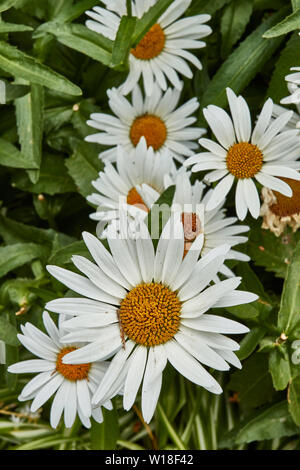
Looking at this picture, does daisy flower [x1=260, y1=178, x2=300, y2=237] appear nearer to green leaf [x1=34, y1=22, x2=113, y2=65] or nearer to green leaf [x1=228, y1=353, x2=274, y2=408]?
green leaf [x1=228, y1=353, x2=274, y2=408]

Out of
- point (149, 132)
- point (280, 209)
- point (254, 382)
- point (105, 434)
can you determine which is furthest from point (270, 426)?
point (149, 132)

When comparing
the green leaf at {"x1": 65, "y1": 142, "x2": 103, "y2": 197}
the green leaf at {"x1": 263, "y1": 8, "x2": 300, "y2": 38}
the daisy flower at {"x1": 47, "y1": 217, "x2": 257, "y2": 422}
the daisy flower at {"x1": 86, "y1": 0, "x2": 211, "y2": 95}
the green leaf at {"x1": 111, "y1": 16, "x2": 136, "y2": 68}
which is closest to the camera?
the daisy flower at {"x1": 47, "y1": 217, "x2": 257, "y2": 422}

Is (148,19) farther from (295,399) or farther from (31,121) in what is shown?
(295,399)

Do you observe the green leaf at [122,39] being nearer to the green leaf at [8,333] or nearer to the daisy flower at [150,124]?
the daisy flower at [150,124]

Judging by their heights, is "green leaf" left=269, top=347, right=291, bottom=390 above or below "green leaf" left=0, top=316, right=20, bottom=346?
below

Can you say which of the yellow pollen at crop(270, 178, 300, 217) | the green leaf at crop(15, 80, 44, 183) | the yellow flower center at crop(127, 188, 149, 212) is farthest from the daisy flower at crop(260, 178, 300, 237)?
the green leaf at crop(15, 80, 44, 183)

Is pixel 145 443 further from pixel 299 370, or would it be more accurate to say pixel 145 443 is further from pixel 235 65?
pixel 235 65
